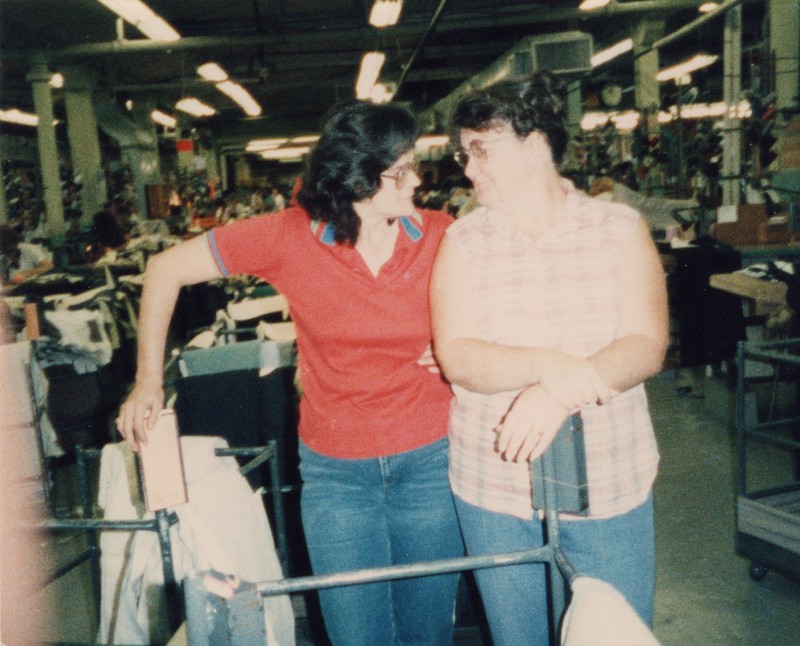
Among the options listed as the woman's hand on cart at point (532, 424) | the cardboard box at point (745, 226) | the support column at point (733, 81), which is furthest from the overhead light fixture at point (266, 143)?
the woman's hand on cart at point (532, 424)

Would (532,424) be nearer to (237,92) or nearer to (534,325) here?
(534,325)

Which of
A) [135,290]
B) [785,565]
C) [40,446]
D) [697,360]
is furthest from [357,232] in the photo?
[135,290]

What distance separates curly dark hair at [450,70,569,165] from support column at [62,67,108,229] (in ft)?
40.0

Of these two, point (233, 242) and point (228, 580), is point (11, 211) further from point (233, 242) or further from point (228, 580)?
point (228, 580)

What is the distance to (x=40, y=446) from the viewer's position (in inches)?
128

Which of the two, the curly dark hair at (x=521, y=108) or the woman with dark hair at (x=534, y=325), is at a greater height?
the curly dark hair at (x=521, y=108)

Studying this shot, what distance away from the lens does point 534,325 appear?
125 cm

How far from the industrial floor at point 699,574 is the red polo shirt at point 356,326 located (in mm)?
1214

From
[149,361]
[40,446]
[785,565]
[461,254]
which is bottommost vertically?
[785,565]

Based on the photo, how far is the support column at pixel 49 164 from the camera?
37.5 feet

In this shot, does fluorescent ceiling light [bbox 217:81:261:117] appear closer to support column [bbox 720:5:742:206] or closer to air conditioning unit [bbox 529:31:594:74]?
air conditioning unit [bbox 529:31:594:74]

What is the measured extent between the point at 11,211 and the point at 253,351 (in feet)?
33.6

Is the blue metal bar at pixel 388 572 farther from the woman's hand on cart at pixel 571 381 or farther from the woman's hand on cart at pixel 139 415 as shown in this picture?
the woman's hand on cart at pixel 139 415

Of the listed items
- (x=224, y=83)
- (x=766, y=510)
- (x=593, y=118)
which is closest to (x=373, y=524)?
(x=766, y=510)
